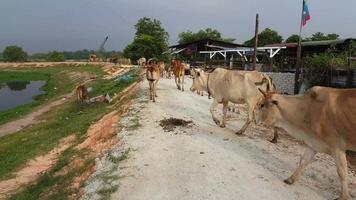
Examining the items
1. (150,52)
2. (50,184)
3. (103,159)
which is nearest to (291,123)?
(103,159)

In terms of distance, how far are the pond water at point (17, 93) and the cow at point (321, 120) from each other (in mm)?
33274

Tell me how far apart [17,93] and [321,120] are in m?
48.8

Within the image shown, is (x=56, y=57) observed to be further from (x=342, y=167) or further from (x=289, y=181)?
(x=342, y=167)

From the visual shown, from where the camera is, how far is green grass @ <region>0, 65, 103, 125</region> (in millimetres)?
28419

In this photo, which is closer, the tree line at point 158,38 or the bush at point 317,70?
the bush at point 317,70

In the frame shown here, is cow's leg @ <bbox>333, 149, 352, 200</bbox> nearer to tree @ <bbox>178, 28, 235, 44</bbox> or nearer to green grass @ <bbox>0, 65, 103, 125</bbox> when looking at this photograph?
green grass @ <bbox>0, 65, 103, 125</bbox>

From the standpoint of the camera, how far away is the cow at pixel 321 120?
6594 millimetres

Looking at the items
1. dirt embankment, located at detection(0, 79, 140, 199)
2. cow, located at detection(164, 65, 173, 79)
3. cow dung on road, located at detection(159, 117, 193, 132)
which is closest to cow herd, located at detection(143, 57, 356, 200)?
cow dung on road, located at detection(159, 117, 193, 132)

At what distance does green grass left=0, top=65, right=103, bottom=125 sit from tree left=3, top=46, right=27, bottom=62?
2584 cm

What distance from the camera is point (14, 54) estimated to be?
107062 millimetres

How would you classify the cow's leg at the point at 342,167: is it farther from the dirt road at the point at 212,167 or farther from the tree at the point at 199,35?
the tree at the point at 199,35

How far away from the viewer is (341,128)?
21.7 feet

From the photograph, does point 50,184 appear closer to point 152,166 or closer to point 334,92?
point 152,166

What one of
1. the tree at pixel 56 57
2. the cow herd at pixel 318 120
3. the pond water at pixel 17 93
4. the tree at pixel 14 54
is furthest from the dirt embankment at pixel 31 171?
the tree at pixel 14 54
